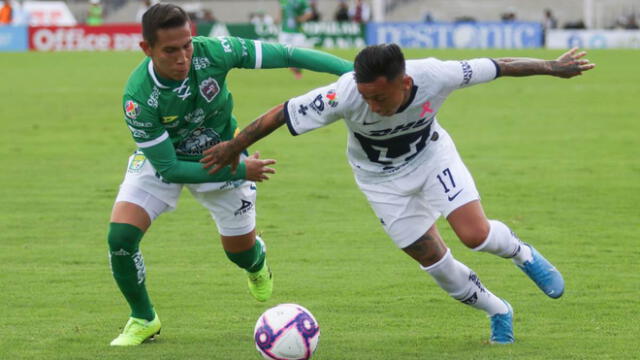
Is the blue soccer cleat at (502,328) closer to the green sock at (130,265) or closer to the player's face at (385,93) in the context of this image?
the player's face at (385,93)

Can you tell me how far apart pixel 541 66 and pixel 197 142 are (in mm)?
2484

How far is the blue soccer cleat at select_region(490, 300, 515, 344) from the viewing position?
794 centimetres

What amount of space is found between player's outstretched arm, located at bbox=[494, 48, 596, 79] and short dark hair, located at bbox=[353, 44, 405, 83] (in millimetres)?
933

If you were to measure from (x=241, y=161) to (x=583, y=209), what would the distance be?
7318 millimetres

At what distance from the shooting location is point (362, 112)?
7332 millimetres

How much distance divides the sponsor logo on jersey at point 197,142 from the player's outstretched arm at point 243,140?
2.13ft

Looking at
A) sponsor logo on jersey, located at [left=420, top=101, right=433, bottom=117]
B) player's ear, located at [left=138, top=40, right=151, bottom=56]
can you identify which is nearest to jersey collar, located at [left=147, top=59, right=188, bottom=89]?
player's ear, located at [left=138, top=40, right=151, bottom=56]

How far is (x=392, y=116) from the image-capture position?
7367 mm

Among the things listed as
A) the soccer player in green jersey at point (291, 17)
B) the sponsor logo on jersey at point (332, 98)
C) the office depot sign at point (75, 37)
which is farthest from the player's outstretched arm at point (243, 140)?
the office depot sign at point (75, 37)

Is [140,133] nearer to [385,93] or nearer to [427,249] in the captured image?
[385,93]

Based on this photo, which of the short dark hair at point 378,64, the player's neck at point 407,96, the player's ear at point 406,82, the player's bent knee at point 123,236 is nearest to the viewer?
the short dark hair at point 378,64

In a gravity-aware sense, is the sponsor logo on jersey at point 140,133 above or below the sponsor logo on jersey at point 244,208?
above

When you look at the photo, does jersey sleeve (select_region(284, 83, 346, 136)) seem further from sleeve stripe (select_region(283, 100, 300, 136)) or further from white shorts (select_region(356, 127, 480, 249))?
white shorts (select_region(356, 127, 480, 249))

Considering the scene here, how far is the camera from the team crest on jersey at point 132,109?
7.79m
